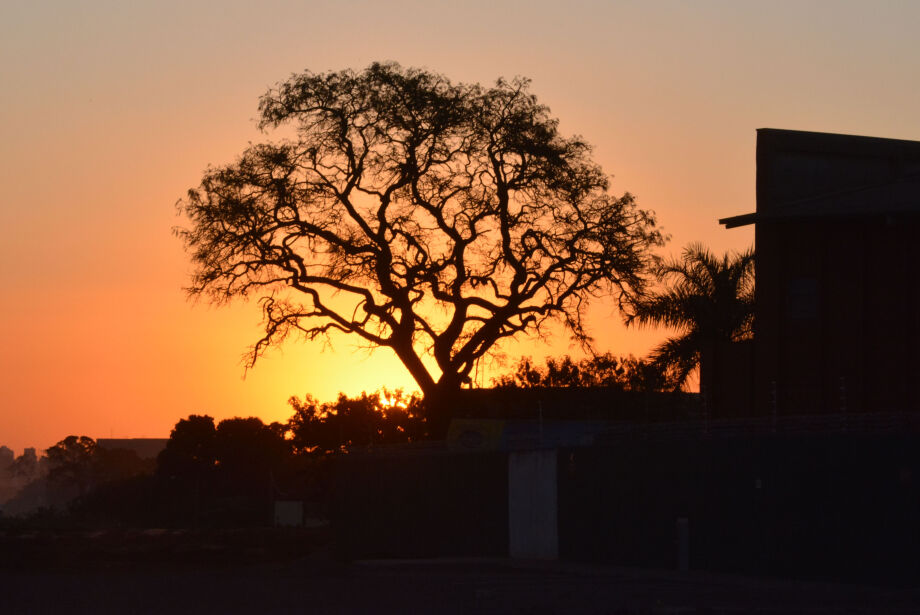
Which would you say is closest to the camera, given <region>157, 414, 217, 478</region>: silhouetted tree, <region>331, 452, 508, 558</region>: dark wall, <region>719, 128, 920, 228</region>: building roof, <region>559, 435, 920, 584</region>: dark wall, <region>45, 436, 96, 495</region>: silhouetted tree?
<region>559, 435, 920, 584</region>: dark wall

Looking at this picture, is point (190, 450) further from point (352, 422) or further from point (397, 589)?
point (397, 589)

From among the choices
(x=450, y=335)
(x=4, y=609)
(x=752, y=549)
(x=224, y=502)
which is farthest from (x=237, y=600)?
(x=224, y=502)

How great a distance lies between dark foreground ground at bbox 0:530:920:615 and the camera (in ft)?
62.7

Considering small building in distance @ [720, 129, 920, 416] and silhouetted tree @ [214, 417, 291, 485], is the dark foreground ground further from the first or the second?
silhouetted tree @ [214, 417, 291, 485]

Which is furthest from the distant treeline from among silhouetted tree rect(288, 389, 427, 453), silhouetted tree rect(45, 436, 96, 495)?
silhouetted tree rect(45, 436, 96, 495)

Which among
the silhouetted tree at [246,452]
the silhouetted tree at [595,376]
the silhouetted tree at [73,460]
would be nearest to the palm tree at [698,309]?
the silhouetted tree at [595,376]

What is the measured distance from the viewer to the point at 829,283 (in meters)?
31.3

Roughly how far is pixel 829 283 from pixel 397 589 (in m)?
13.7

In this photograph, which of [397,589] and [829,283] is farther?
[829,283]

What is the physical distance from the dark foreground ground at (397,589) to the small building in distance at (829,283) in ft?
25.1

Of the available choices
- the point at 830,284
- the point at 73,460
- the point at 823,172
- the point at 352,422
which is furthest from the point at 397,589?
the point at 73,460

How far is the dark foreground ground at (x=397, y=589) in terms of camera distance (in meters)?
19.1

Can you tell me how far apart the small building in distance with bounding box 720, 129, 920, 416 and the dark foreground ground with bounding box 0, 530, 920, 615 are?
765 centimetres

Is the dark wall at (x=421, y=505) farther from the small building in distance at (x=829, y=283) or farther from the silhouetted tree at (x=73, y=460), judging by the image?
the silhouetted tree at (x=73, y=460)
